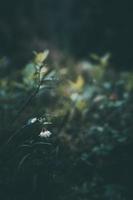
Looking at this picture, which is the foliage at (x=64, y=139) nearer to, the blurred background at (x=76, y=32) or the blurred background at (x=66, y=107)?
the blurred background at (x=66, y=107)

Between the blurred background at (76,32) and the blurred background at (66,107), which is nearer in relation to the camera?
the blurred background at (66,107)

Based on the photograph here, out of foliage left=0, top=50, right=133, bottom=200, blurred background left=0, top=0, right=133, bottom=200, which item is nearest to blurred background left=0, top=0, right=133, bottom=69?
blurred background left=0, top=0, right=133, bottom=200

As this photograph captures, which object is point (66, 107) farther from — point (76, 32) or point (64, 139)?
point (76, 32)

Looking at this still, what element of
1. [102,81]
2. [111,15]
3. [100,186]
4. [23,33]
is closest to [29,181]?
[100,186]

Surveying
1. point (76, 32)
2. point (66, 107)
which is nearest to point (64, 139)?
point (66, 107)

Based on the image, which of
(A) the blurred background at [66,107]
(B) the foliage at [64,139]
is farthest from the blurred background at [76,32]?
(B) the foliage at [64,139]

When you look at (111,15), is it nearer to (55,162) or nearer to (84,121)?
(84,121)
